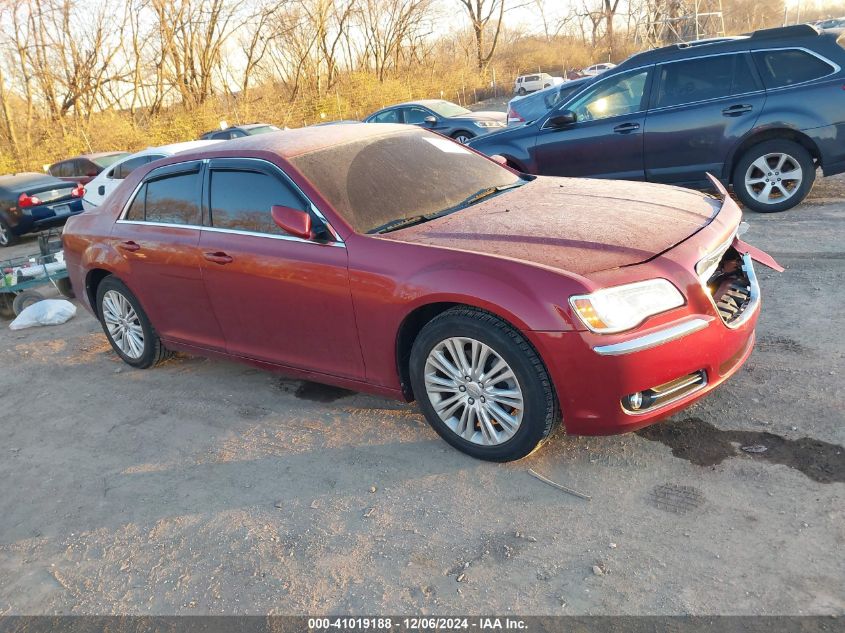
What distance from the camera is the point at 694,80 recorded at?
7391 mm

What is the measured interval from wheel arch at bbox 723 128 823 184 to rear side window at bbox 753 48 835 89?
47 centimetres

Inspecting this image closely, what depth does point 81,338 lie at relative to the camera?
21.3ft

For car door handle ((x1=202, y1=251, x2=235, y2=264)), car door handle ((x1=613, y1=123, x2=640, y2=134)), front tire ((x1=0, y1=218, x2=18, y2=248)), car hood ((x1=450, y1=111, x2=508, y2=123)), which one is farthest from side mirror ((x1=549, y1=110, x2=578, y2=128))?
front tire ((x1=0, y1=218, x2=18, y2=248))

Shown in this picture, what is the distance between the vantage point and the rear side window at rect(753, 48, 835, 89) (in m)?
6.86

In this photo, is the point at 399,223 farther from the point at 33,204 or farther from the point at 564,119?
the point at 33,204

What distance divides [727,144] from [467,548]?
587 centimetres

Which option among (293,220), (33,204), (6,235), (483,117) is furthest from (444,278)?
(483,117)

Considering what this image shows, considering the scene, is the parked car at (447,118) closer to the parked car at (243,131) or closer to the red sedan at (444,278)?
the parked car at (243,131)

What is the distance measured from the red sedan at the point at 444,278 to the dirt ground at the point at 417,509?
0.32m

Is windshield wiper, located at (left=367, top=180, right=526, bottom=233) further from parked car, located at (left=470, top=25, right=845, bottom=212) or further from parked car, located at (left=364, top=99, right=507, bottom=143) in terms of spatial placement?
parked car, located at (left=364, top=99, right=507, bottom=143)

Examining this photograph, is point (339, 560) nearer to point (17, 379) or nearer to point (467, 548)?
point (467, 548)

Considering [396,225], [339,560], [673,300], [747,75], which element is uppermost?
[747,75]

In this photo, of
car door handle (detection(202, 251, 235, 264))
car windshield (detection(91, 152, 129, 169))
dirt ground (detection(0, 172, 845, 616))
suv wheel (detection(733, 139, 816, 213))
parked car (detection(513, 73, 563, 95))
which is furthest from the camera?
parked car (detection(513, 73, 563, 95))

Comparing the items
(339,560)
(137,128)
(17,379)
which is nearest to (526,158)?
(17,379)
